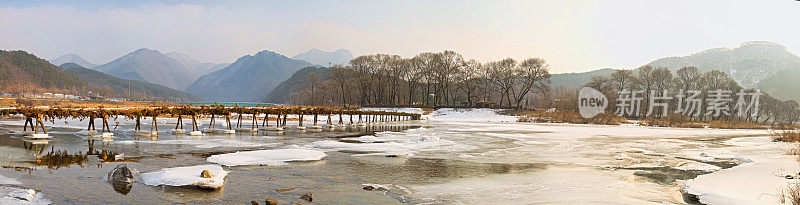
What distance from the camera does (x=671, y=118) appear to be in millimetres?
57844

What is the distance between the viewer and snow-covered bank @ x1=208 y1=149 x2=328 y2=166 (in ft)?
39.6

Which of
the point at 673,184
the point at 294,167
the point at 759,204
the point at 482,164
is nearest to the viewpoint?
the point at 759,204

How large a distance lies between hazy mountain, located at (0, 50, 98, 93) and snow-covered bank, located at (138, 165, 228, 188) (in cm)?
14656

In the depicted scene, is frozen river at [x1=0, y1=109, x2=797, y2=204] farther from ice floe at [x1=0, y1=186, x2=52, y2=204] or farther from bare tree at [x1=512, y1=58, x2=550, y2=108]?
bare tree at [x1=512, y1=58, x2=550, y2=108]

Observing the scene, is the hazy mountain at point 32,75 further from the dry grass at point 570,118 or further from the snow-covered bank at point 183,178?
the snow-covered bank at point 183,178

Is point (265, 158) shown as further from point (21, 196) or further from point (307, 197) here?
point (21, 196)

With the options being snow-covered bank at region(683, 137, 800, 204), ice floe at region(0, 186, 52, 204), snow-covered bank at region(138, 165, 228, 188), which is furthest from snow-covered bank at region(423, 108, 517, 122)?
ice floe at region(0, 186, 52, 204)

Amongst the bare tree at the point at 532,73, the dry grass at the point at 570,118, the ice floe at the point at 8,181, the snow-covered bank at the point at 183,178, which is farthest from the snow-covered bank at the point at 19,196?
the bare tree at the point at 532,73

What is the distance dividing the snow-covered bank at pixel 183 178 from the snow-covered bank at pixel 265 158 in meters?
2.17

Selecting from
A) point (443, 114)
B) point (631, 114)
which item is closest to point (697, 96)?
point (631, 114)

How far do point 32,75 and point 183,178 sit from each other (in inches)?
6896

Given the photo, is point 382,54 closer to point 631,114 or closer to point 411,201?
point 631,114

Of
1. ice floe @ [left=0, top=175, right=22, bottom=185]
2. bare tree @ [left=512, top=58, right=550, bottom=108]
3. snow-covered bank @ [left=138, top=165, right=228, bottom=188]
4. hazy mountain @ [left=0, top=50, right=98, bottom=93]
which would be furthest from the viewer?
hazy mountain @ [left=0, top=50, right=98, bottom=93]

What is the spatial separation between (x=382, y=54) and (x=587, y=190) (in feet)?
253
